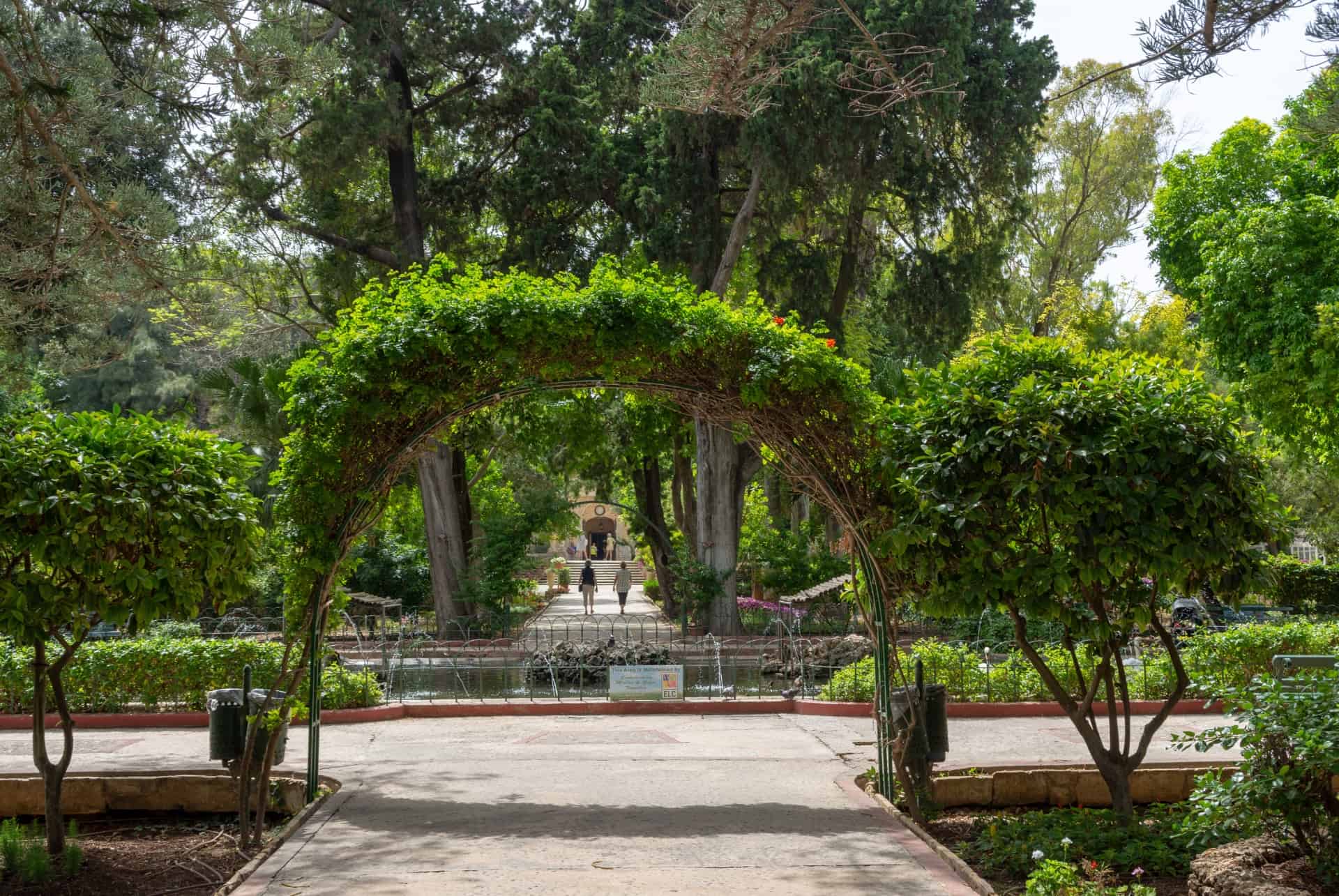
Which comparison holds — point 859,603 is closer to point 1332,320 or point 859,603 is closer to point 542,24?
point 1332,320

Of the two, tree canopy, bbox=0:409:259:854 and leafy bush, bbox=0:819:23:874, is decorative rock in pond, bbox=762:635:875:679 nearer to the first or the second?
tree canopy, bbox=0:409:259:854

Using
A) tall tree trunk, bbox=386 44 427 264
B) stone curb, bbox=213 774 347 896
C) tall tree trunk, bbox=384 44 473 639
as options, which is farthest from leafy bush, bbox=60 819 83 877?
tall tree trunk, bbox=386 44 427 264

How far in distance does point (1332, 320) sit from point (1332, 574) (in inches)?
430

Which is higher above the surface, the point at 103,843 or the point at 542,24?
the point at 542,24

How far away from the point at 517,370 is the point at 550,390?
419 mm

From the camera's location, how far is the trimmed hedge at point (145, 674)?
1381 centimetres

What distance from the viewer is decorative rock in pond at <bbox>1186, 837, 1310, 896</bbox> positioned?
5.16 m

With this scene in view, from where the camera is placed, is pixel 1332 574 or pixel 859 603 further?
pixel 1332 574

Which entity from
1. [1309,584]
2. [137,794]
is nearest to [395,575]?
[137,794]

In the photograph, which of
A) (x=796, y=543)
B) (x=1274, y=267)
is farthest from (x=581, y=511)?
(x=1274, y=267)

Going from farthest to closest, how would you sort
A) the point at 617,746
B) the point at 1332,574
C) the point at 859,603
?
the point at 1332,574 < the point at 617,746 < the point at 859,603

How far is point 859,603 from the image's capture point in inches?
360

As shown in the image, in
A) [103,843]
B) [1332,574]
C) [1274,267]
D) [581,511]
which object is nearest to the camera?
[103,843]

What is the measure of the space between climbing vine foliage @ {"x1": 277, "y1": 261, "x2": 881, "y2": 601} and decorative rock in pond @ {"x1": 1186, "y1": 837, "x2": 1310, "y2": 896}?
11.7ft
